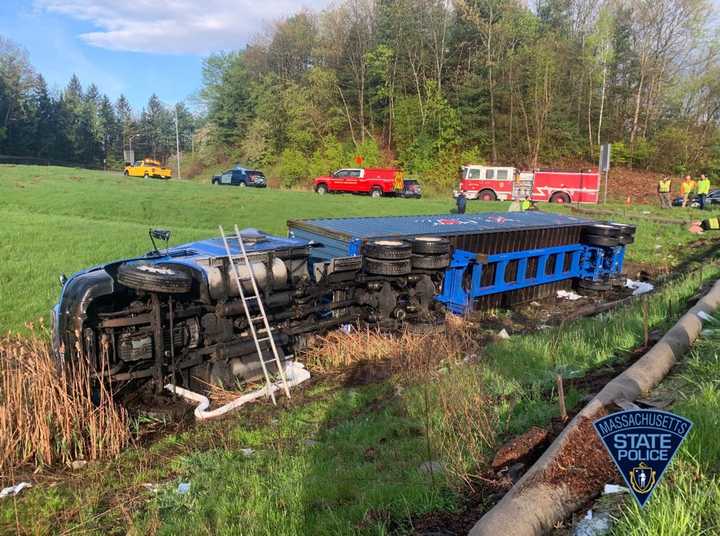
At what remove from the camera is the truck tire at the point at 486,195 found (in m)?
33.0

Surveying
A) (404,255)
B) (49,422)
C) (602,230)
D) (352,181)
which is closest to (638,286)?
(602,230)

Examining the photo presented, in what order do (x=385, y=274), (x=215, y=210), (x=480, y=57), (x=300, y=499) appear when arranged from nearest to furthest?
(x=300, y=499) < (x=385, y=274) < (x=215, y=210) < (x=480, y=57)

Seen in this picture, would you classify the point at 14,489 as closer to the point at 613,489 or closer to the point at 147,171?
the point at 613,489

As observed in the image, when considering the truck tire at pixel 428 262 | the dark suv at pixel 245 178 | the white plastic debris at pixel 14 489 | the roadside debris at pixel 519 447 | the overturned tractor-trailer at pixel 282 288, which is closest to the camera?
the roadside debris at pixel 519 447

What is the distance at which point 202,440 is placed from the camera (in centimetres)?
461

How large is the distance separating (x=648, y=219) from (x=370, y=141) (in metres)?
30.4

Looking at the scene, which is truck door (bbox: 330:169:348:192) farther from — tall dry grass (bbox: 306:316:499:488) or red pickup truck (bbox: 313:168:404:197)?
tall dry grass (bbox: 306:316:499:488)

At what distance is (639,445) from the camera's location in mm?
2100

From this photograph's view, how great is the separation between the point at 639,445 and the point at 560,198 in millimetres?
30959

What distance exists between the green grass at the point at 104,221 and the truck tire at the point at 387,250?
5178mm

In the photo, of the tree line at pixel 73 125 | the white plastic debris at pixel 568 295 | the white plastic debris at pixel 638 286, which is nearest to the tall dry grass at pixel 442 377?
the white plastic debris at pixel 568 295

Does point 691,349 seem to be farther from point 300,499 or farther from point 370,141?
point 370,141

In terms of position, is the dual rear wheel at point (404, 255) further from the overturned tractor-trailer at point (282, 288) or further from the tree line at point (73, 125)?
the tree line at point (73, 125)

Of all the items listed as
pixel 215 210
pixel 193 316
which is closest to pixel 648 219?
pixel 215 210
